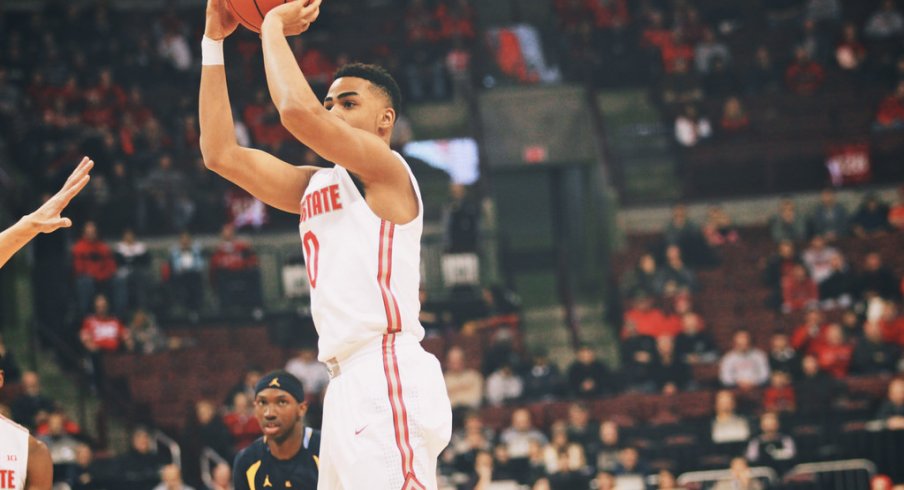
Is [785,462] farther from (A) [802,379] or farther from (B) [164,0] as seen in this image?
(B) [164,0]

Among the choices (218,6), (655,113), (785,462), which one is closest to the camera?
(218,6)

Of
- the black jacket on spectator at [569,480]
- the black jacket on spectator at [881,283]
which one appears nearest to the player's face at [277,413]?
the black jacket on spectator at [569,480]

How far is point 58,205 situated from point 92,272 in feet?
38.1

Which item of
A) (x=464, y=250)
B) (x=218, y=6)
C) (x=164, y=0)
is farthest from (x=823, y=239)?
(x=218, y=6)

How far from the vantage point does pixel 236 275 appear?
56.7ft

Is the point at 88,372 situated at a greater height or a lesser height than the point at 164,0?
lesser

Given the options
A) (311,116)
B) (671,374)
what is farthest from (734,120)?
(311,116)

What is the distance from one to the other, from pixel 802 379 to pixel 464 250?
5.24 metres

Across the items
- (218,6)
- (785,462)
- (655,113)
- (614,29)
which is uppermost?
(614,29)

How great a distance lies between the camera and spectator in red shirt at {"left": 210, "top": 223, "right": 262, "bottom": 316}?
17234 mm

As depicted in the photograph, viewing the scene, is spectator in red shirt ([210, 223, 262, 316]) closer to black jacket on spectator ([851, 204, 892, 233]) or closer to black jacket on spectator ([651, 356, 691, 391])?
black jacket on spectator ([651, 356, 691, 391])

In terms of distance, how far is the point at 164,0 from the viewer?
23984mm

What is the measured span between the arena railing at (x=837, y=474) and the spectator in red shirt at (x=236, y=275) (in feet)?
24.3

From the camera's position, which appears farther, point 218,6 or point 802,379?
point 802,379
